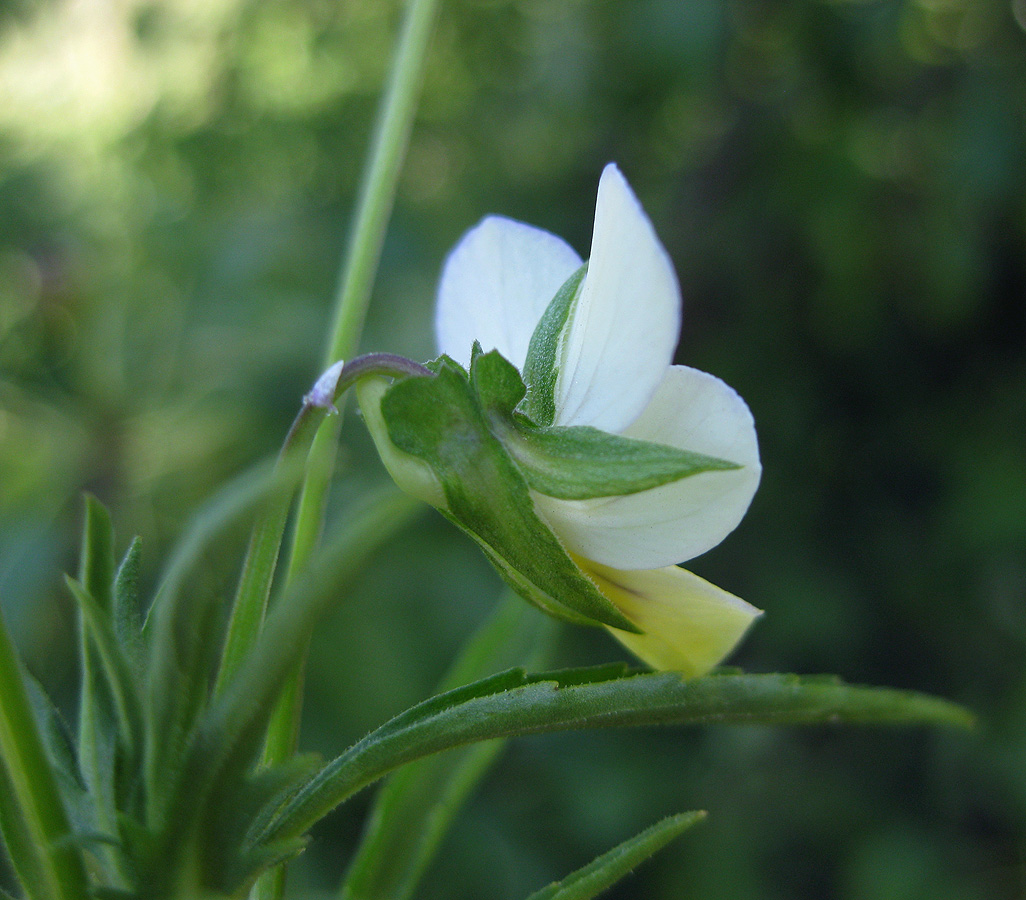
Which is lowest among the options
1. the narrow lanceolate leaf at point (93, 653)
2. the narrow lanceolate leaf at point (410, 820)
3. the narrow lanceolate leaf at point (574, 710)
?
the narrow lanceolate leaf at point (410, 820)

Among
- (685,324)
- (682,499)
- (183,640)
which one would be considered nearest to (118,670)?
(183,640)

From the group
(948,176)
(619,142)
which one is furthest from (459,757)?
(619,142)

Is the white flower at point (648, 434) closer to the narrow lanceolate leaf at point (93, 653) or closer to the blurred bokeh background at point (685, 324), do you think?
the narrow lanceolate leaf at point (93, 653)

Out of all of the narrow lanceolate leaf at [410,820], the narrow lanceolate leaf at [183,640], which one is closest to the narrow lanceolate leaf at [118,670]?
the narrow lanceolate leaf at [183,640]

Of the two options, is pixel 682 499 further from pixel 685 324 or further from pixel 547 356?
pixel 685 324

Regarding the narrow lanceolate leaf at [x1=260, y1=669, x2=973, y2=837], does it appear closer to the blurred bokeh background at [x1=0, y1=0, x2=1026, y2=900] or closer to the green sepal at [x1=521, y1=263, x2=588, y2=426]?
the green sepal at [x1=521, y1=263, x2=588, y2=426]

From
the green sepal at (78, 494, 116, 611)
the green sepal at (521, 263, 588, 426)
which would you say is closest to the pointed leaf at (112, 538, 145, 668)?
the green sepal at (78, 494, 116, 611)

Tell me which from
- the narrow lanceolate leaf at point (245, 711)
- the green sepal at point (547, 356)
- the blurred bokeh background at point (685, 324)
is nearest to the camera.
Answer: the narrow lanceolate leaf at point (245, 711)
